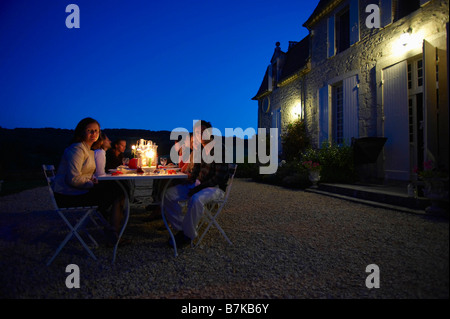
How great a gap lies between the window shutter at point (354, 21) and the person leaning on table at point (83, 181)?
7.64 metres

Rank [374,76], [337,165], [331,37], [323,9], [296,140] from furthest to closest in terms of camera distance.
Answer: [296,140]
[323,9]
[331,37]
[337,165]
[374,76]

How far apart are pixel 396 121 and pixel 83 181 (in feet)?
21.6

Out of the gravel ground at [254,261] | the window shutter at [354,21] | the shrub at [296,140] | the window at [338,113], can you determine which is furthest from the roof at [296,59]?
the gravel ground at [254,261]

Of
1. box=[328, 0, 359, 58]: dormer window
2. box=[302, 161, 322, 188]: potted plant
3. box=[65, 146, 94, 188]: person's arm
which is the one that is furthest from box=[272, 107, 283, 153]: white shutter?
box=[65, 146, 94, 188]: person's arm

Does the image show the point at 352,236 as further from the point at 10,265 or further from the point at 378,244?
the point at 10,265

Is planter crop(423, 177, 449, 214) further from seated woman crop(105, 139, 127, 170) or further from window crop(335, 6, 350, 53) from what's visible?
window crop(335, 6, 350, 53)

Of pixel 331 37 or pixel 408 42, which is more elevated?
pixel 331 37

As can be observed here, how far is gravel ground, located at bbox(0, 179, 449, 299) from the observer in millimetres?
1371

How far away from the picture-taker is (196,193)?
114 inches

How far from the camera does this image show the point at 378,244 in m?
2.54

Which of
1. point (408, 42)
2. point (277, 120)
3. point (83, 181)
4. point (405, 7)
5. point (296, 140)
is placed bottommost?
point (83, 181)

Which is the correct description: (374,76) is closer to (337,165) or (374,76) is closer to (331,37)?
(337,165)

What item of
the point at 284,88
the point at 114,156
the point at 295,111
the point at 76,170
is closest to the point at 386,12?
the point at 295,111
